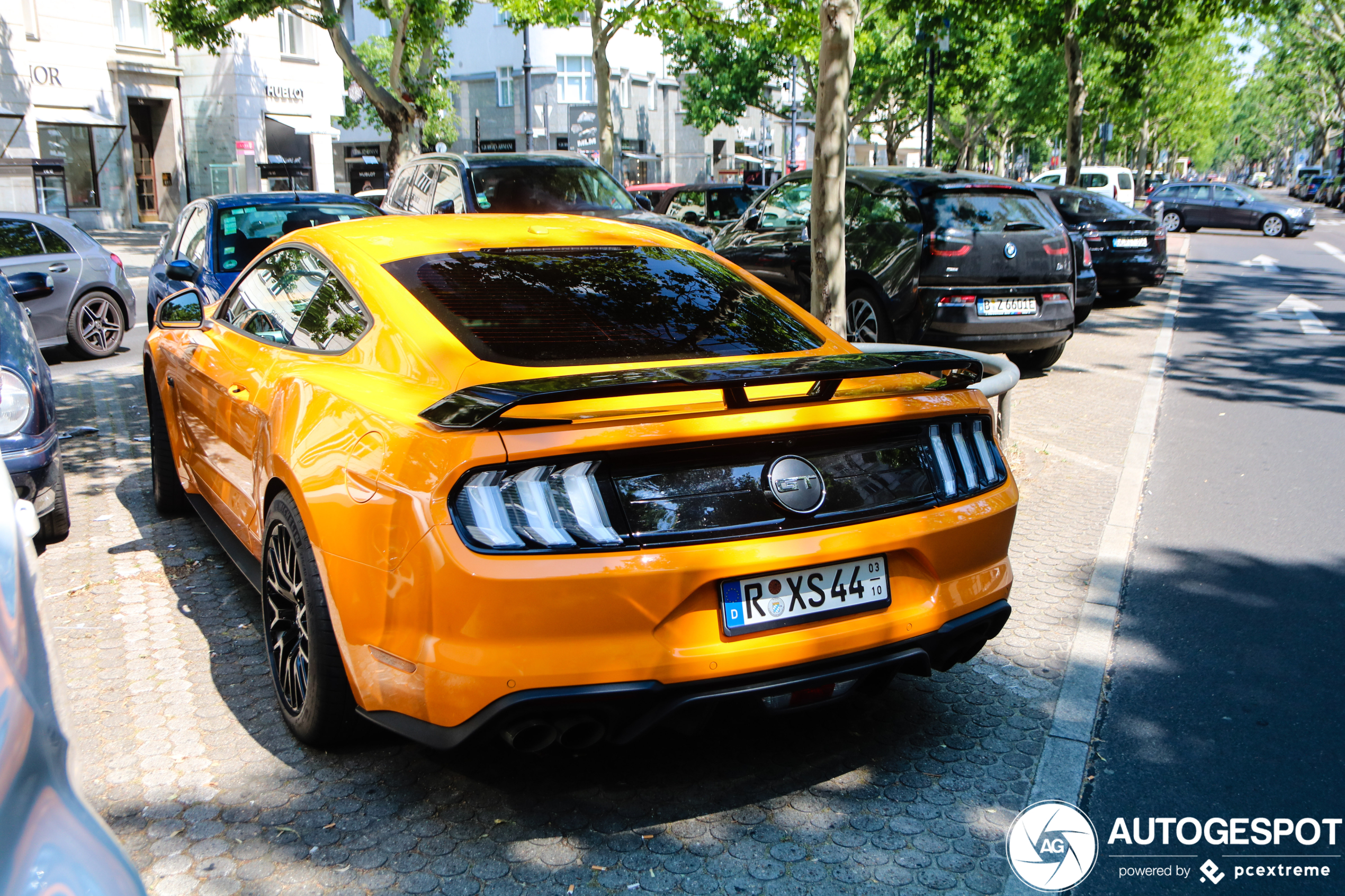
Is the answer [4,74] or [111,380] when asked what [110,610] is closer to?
[111,380]

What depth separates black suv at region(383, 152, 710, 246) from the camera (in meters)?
11.3

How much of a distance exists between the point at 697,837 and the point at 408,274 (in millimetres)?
1961

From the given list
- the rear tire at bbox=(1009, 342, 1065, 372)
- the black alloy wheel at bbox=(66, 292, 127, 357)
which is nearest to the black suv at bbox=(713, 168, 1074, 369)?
the rear tire at bbox=(1009, 342, 1065, 372)

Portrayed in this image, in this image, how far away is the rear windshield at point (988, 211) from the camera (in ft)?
31.1

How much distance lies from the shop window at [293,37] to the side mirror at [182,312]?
37.0m

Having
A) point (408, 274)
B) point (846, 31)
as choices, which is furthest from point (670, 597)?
point (846, 31)

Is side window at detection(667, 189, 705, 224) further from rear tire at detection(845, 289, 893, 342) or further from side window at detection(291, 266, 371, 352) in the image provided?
side window at detection(291, 266, 371, 352)

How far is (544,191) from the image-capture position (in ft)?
38.1

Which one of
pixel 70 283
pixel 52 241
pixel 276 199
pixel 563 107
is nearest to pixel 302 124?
pixel 563 107

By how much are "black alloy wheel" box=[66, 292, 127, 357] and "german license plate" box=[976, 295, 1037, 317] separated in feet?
28.7

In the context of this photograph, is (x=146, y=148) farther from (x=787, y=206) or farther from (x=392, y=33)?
(x=787, y=206)

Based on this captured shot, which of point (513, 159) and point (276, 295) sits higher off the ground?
point (513, 159)

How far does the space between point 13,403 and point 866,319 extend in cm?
661

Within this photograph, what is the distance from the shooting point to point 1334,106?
8762 centimetres
